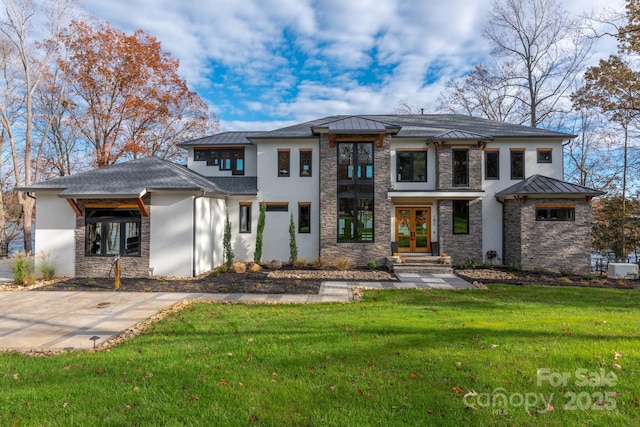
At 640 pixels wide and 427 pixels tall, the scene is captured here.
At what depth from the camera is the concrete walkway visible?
5472 millimetres

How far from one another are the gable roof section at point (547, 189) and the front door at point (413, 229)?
347 centimetres

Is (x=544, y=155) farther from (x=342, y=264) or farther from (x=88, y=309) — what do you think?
(x=88, y=309)

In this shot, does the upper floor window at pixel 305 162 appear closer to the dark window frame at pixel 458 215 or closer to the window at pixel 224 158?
the window at pixel 224 158

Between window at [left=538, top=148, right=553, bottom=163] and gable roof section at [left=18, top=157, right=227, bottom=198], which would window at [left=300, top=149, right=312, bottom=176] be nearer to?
gable roof section at [left=18, top=157, right=227, bottom=198]

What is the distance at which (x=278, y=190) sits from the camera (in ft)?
48.1

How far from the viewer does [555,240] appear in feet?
42.1

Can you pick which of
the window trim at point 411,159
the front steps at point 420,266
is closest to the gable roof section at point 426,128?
the window trim at point 411,159

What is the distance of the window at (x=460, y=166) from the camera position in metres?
14.2

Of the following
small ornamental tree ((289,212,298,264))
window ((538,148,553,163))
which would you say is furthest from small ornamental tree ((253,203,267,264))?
window ((538,148,553,163))

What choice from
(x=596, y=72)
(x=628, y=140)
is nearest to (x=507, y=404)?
(x=596, y=72)

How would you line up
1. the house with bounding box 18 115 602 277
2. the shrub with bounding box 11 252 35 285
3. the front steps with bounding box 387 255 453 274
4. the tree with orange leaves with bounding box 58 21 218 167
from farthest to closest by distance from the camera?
the tree with orange leaves with bounding box 58 21 218 167, the house with bounding box 18 115 602 277, the front steps with bounding box 387 255 453 274, the shrub with bounding box 11 252 35 285

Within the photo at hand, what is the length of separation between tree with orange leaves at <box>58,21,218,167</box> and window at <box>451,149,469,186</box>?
1785cm

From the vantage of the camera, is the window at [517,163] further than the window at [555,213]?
Yes

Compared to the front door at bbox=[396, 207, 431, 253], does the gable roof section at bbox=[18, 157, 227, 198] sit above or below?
above
